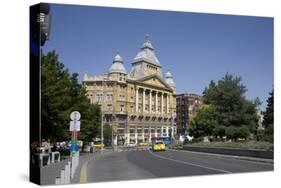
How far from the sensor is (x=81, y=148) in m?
22.6

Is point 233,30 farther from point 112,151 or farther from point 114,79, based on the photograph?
point 112,151

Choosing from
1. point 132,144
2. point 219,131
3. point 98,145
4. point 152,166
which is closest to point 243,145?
point 219,131

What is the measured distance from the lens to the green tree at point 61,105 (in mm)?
19125

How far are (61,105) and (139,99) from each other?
341 centimetres

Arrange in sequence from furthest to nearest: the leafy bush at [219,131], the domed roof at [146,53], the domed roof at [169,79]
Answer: the leafy bush at [219,131], the domed roof at [169,79], the domed roof at [146,53]

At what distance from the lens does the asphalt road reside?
58.4 ft

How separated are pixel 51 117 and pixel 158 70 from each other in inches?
191

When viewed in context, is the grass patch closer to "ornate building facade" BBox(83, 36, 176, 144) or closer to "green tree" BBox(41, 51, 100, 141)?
"ornate building facade" BBox(83, 36, 176, 144)

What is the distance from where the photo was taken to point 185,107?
21.5 metres

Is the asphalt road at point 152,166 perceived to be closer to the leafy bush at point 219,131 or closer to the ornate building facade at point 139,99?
the ornate building facade at point 139,99

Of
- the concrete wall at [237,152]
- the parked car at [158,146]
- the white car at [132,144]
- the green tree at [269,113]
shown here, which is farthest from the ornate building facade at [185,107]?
the green tree at [269,113]

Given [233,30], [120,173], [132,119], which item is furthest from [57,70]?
[233,30]

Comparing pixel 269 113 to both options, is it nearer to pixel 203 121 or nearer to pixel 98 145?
pixel 203 121

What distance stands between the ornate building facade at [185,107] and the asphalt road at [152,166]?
1.35 metres
